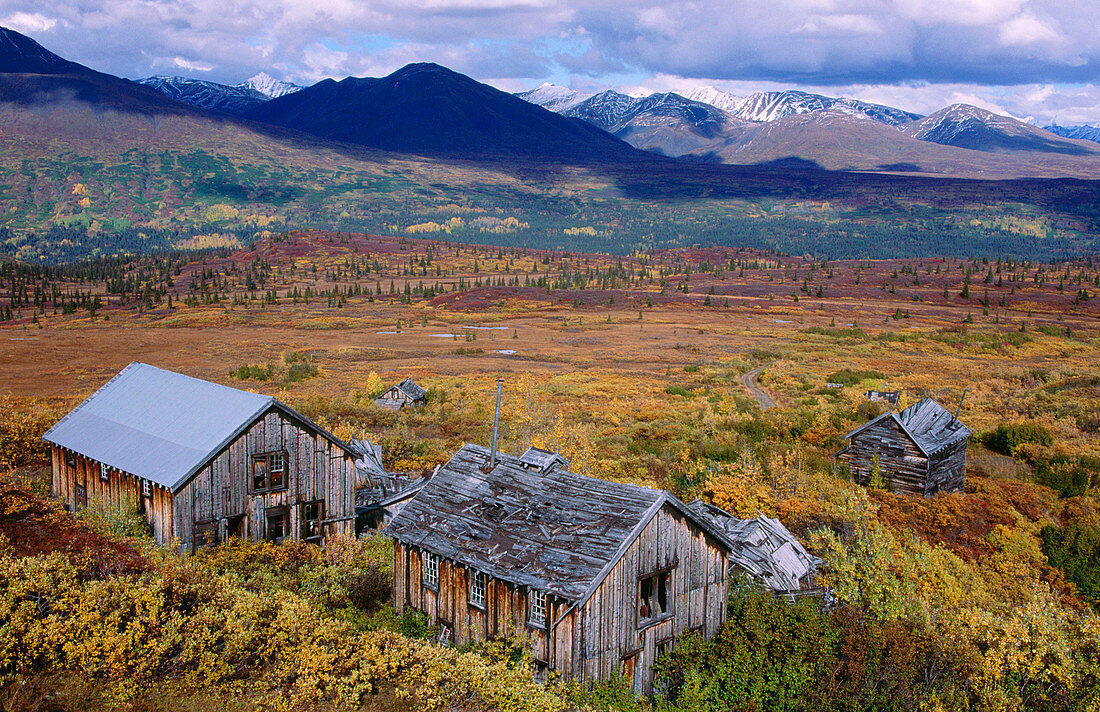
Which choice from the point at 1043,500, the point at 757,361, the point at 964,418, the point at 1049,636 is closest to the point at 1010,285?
the point at 757,361

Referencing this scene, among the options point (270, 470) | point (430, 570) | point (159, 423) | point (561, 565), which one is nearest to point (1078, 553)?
point (561, 565)

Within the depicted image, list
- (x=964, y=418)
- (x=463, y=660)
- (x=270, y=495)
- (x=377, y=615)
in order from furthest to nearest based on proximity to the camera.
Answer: (x=964, y=418) → (x=270, y=495) → (x=377, y=615) → (x=463, y=660)

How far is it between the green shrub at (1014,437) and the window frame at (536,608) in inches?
1078

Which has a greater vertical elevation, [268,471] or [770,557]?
[268,471]

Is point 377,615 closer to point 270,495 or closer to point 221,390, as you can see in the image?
point 270,495

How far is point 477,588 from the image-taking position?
15.1 meters

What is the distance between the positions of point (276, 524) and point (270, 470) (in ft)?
4.93

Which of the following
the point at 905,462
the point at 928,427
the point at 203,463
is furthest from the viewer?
the point at 928,427

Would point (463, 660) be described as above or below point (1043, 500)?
above

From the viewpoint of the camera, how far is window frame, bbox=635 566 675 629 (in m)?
14.6

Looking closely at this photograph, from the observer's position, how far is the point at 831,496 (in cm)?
2606

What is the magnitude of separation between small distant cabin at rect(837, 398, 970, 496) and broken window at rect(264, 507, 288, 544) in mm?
19811

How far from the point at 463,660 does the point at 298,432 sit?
10023 millimetres

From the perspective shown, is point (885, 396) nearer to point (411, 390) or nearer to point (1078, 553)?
point (1078, 553)
